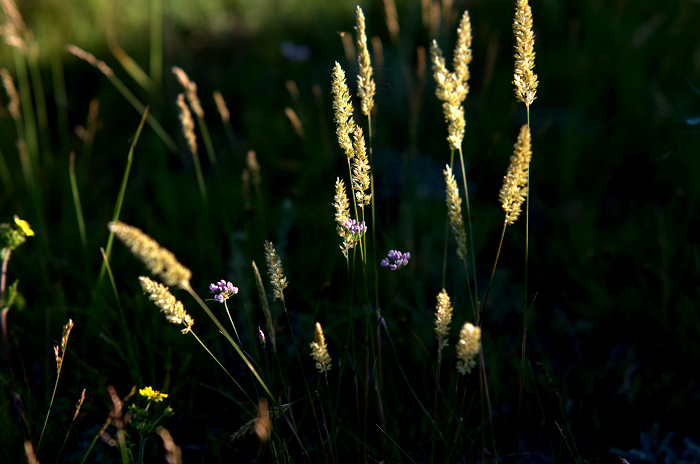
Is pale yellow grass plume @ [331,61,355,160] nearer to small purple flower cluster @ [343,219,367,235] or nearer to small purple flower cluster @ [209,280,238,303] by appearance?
small purple flower cluster @ [343,219,367,235]

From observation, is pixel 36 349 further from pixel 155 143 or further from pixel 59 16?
pixel 59 16

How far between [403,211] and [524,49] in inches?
45.8

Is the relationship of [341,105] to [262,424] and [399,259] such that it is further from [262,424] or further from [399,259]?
[262,424]

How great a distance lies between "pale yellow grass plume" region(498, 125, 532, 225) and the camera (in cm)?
93

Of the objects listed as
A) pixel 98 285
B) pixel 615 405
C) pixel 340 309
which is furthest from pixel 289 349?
pixel 615 405

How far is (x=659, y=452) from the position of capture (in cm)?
140

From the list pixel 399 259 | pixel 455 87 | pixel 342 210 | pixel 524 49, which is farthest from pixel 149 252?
pixel 524 49

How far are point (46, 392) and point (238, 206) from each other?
3.50ft

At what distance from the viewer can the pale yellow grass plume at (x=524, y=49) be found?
96 cm

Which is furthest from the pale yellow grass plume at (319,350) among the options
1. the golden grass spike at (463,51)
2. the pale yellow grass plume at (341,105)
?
the golden grass spike at (463,51)

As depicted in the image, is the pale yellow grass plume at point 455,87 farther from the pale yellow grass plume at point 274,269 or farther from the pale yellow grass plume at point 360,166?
the pale yellow grass plume at point 274,269

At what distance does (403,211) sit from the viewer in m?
2.10

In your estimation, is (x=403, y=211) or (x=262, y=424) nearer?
(x=262, y=424)

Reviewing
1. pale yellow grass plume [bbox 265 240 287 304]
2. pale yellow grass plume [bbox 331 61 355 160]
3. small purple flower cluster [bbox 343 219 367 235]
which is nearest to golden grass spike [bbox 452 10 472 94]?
pale yellow grass plume [bbox 331 61 355 160]
